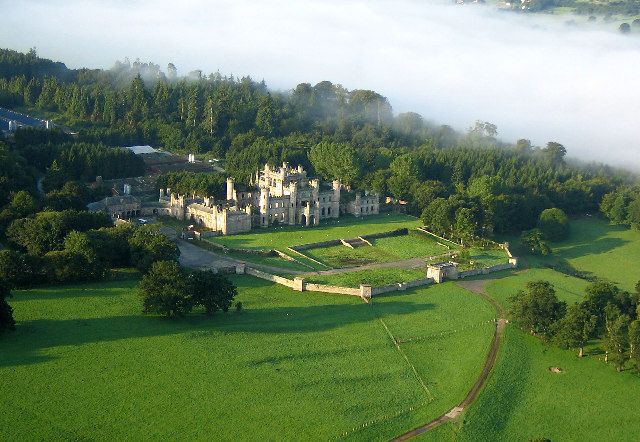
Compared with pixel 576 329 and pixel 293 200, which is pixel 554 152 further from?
pixel 576 329

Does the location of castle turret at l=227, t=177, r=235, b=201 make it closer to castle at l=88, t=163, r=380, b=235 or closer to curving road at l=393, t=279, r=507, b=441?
castle at l=88, t=163, r=380, b=235

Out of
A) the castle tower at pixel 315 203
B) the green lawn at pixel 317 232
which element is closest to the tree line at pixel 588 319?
the green lawn at pixel 317 232

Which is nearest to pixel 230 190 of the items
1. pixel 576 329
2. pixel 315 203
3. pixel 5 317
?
pixel 315 203

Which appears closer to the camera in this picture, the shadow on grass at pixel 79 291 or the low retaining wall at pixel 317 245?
the shadow on grass at pixel 79 291

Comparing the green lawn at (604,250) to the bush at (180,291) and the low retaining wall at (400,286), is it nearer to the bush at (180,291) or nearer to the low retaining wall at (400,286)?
the low retaining wall at (400,286)

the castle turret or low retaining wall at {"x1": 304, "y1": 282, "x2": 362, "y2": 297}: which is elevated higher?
the castle turret

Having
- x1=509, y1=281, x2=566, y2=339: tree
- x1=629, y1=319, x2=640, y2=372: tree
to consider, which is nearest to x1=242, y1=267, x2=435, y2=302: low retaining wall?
x1=509, y1=281, x2=566, y2=339: tree
